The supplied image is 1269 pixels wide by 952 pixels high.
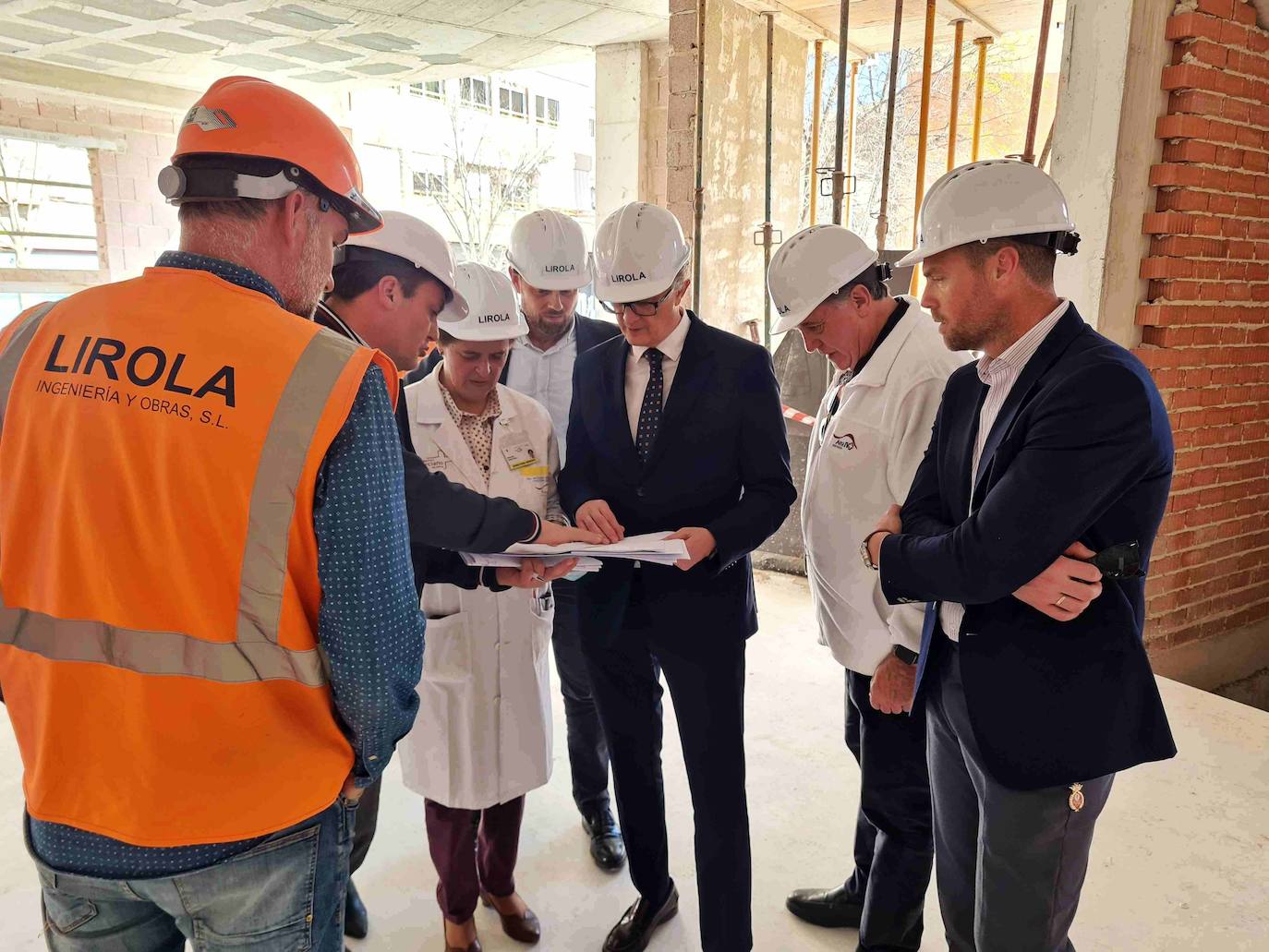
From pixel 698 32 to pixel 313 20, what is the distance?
2.75m

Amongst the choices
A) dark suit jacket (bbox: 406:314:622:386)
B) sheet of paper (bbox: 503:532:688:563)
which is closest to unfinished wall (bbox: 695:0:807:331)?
→ dark suit jacket (bbox: 406:314:622:386)

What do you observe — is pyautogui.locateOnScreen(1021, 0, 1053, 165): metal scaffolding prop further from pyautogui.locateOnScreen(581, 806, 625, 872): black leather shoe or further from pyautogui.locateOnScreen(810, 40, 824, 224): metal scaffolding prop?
pyautogui.locateOnScreen(581, 806, 625, 872): black leather shoe

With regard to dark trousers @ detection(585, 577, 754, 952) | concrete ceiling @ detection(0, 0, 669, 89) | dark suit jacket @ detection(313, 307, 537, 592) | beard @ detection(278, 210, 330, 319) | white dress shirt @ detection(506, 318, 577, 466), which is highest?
concrete ceiling @ detection(0, 0, 669, 89)

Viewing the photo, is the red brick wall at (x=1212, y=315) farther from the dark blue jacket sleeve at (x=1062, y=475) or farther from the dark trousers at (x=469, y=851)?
the dark trousers at (x=469, y=851)

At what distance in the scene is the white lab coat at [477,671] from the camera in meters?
2.32

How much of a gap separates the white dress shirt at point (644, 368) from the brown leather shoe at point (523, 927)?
1526 millimetres

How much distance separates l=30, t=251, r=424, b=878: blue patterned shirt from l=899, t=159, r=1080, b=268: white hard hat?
3.86ft

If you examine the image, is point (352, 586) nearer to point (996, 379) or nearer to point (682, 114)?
point (996, 379)

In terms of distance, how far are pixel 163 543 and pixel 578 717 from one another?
2230 millimetres

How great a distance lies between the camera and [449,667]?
2.33m

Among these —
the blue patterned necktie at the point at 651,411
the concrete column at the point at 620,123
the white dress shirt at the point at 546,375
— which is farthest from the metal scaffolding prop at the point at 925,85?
the blue patterned necktie at the point at 651,411

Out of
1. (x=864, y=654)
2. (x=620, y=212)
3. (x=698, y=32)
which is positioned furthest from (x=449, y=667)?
(x=698, y=32)

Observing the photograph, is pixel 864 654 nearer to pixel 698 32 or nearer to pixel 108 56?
pixel 698 32

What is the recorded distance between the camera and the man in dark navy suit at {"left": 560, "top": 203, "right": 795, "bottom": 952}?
2.22 metres
